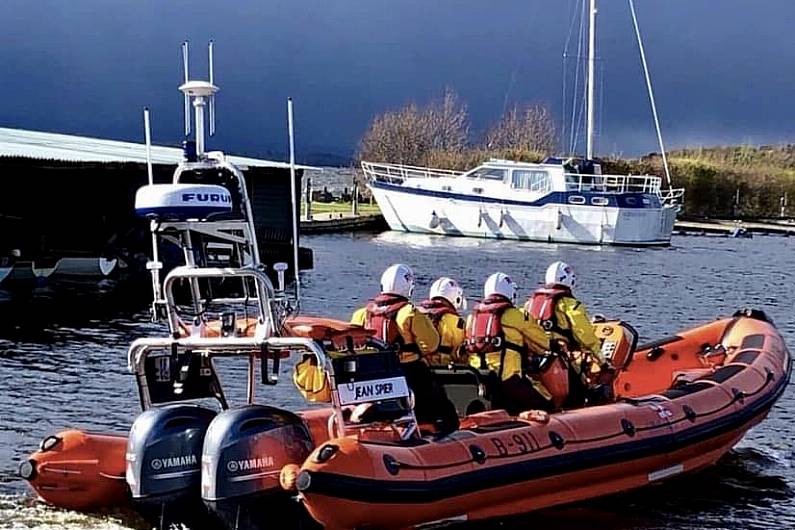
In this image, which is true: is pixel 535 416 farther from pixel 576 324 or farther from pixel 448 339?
pixel 576 324

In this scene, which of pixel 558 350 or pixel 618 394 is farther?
pixel 618 394

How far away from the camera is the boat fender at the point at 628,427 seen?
8906 mm

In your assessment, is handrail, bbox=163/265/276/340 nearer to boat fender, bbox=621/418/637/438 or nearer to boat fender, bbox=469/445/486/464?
boat fender, bbox=469/445/486/464

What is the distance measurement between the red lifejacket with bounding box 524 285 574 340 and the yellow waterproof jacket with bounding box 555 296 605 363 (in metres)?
0.02

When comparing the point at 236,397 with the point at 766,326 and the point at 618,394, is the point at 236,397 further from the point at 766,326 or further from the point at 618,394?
the point at 766,326

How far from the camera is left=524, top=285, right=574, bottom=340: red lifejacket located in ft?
31.7

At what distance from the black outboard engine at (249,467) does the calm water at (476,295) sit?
1.13 m

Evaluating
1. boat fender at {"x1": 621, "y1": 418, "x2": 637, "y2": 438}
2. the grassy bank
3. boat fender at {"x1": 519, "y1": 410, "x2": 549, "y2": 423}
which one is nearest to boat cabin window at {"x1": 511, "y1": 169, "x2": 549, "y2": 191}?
the grassy bank

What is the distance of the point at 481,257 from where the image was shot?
32.8m

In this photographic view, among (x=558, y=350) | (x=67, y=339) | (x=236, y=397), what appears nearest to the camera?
(x=558, y=350)

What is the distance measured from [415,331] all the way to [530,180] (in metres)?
31.9

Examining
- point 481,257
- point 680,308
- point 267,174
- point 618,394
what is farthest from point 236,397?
point 481,257

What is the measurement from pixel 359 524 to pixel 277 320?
132cm

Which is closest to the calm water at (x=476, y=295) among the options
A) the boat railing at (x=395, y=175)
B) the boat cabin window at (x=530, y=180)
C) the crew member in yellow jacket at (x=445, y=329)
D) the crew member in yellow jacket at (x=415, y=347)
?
the crew member in yellow jacket at (x=415, y=347)
